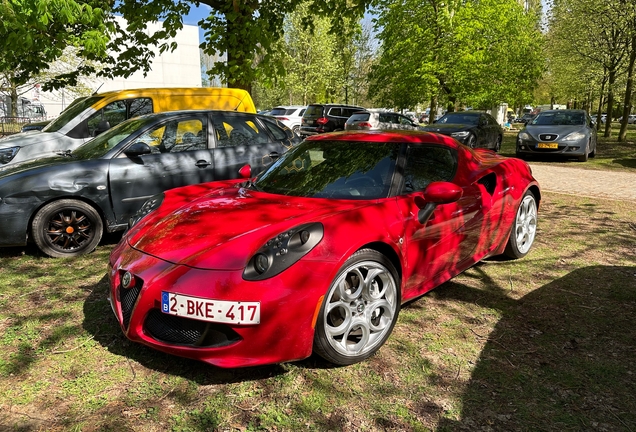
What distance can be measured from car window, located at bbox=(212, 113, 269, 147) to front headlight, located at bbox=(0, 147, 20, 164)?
322 centimetres

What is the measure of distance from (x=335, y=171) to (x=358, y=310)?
116 cm

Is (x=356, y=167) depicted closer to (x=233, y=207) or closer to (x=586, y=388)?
(x=233, y=207)

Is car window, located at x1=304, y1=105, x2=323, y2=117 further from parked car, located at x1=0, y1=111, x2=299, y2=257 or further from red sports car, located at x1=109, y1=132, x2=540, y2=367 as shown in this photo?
red sports car, located at x1=109, y1=132, x2=540, y2=367

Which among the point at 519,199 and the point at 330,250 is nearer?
the point at 330,250

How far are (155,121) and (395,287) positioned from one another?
3.98 metres

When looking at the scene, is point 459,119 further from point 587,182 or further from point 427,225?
point 427,225

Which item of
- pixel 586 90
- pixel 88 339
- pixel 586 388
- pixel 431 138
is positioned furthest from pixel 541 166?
pixel 586 90

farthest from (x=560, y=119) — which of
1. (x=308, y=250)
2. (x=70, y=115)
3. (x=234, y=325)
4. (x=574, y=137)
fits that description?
(x=234, y=325)

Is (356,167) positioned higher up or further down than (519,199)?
higher up

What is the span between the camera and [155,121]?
5738mm

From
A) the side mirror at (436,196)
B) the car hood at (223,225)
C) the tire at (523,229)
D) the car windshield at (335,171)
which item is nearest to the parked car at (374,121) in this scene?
the tire at (523,229)

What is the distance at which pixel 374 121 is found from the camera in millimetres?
17812

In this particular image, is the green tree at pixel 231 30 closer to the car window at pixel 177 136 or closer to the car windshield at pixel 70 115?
the car windshield at pixel 70 115

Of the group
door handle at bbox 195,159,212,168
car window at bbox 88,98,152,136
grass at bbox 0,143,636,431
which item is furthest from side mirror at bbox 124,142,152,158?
car window at bbox 88,98,152,136
